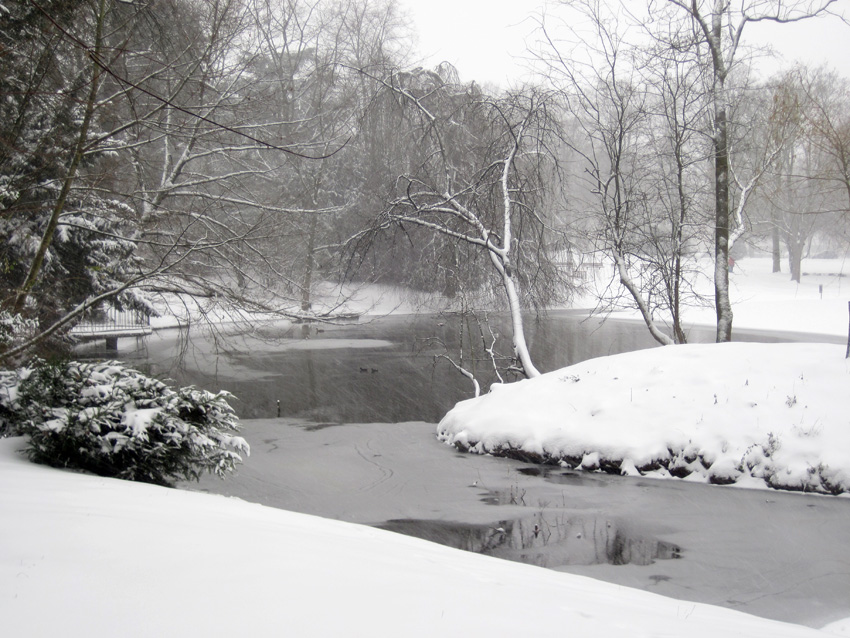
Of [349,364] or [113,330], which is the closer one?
[349,364]

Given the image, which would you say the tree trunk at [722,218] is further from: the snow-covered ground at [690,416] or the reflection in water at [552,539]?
the reflection in water at [552,539]

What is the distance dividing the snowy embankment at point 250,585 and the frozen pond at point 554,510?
1.29 metres

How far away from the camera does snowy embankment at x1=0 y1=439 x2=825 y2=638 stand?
2.60 metres

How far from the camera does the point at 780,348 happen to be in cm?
1098

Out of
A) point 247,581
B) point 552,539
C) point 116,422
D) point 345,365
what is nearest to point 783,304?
point 345,365

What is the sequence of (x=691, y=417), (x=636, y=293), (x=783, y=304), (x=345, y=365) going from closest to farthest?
(x=691, y=417) → (x=636, y=293) → (x=345, y=365) → (x=783, y=304)

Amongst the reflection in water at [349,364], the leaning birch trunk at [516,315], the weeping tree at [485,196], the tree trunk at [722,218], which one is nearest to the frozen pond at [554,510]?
the reflection in water at [349,364]

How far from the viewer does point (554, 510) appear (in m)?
7.88

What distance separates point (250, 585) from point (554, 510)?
545cm

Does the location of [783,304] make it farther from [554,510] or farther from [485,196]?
[554,510]

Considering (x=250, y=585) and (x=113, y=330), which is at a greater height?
(x=113, y=330)

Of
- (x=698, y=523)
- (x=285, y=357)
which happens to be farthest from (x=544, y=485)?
(x=285, y=357)

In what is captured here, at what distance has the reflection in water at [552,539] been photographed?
6434 millimetres

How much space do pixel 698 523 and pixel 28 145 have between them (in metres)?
9.30
